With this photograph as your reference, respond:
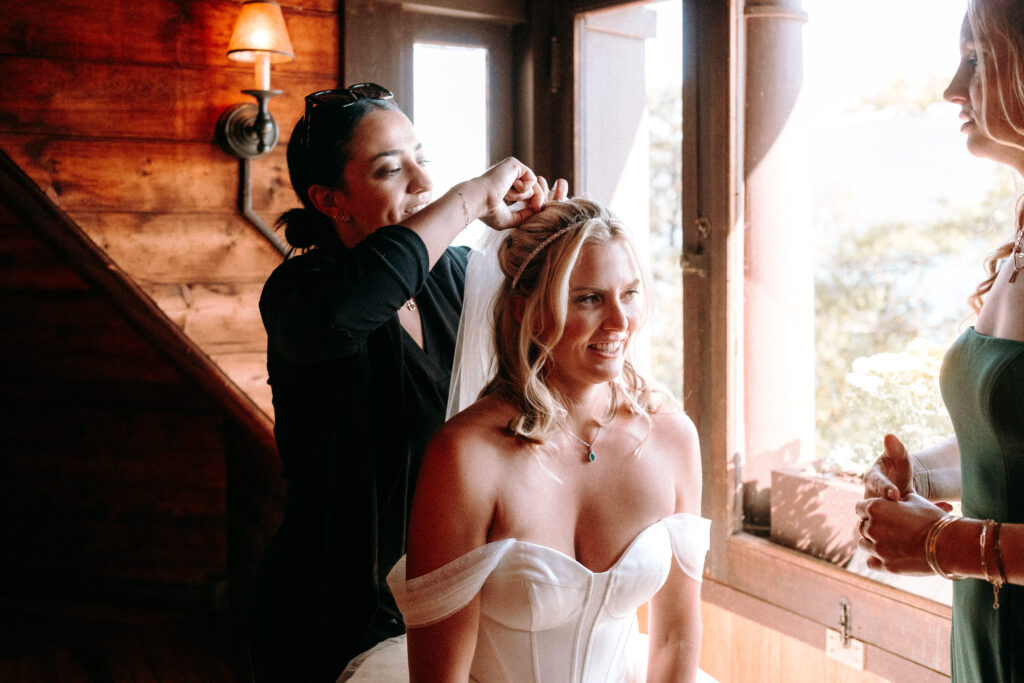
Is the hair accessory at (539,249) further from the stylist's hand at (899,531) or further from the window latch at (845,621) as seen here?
the window latch at (845,621)

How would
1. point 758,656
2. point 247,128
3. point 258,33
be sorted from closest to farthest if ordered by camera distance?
point 758,656 → point 258,33 → point 247,128

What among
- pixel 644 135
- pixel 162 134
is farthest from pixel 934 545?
pixel 162 134

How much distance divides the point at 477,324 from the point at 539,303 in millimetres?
175

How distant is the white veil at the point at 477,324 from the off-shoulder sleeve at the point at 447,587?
0.36m

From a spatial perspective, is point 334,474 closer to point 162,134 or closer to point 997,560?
point 997,560

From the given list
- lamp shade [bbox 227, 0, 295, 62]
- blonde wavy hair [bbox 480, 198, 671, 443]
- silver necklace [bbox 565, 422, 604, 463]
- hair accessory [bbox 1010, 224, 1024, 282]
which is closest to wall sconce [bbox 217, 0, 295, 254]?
lamp shade [bbox 227, 0, 295, 62]

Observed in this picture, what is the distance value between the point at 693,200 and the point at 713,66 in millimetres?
333

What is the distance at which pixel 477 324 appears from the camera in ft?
5.79

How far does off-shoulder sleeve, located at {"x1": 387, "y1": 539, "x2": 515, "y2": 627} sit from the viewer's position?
1460mm

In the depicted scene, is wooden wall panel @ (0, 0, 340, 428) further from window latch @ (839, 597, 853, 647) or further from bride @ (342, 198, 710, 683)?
window latch @ (839, 597, 853, 647)

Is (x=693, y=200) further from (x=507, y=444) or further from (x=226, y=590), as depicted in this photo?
(x=226, y=590)

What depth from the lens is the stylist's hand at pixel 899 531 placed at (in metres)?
1.30

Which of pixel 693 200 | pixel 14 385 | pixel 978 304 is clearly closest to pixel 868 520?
pixel 978 304

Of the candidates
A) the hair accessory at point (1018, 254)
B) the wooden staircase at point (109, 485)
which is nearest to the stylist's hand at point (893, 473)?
the hair accessory at point (1018, 254)
